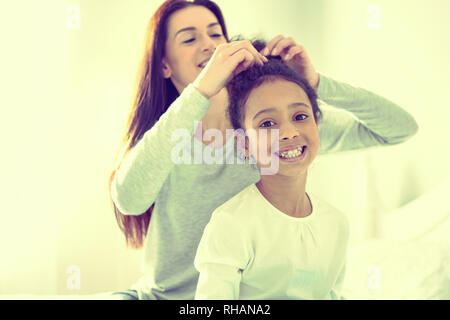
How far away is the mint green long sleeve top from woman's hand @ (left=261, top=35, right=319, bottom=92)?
0.03 m

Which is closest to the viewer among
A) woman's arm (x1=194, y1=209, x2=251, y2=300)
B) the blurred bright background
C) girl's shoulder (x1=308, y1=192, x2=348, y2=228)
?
woman's arm (x1=194, y1=209, x2=251, y2=300)

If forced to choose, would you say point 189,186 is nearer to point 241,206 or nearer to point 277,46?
point 241,206

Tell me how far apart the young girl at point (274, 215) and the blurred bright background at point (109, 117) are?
285mm

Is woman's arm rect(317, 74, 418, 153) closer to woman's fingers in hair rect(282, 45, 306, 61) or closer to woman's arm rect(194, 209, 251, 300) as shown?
woman's fingers in hair rect(282, 45, 306, 61)

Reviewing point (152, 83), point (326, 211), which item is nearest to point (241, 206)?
point (326, 211)

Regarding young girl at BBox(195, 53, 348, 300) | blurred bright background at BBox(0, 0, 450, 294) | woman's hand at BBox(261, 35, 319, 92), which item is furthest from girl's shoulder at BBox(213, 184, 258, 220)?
blurred bright background at BBox(0, 0, 450, 294)

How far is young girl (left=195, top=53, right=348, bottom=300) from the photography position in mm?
632

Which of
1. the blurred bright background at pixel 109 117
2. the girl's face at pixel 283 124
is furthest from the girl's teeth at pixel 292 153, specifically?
the blurred bright background at pixel 109 117

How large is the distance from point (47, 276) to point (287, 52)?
2.79 ft

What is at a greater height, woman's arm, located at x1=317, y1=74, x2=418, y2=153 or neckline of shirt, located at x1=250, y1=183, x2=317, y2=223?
woman's arm, located at x1=317, y1=74, x2=418, y2=153

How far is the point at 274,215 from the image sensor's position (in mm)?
679

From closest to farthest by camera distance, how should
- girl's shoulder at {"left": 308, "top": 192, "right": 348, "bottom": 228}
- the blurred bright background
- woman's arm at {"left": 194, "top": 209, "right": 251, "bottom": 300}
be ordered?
1. woman's arm at {"left": 194, "top": 209, "right": 251, "bottom": 300}
2. girl's shoulder at {"left": 308, "top": 192, "right": 348, "bottom": 228}
3. the blurred bright background

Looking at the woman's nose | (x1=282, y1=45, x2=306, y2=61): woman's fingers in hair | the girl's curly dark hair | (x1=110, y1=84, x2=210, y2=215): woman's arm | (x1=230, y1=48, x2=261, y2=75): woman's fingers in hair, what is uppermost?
the woman's nose
